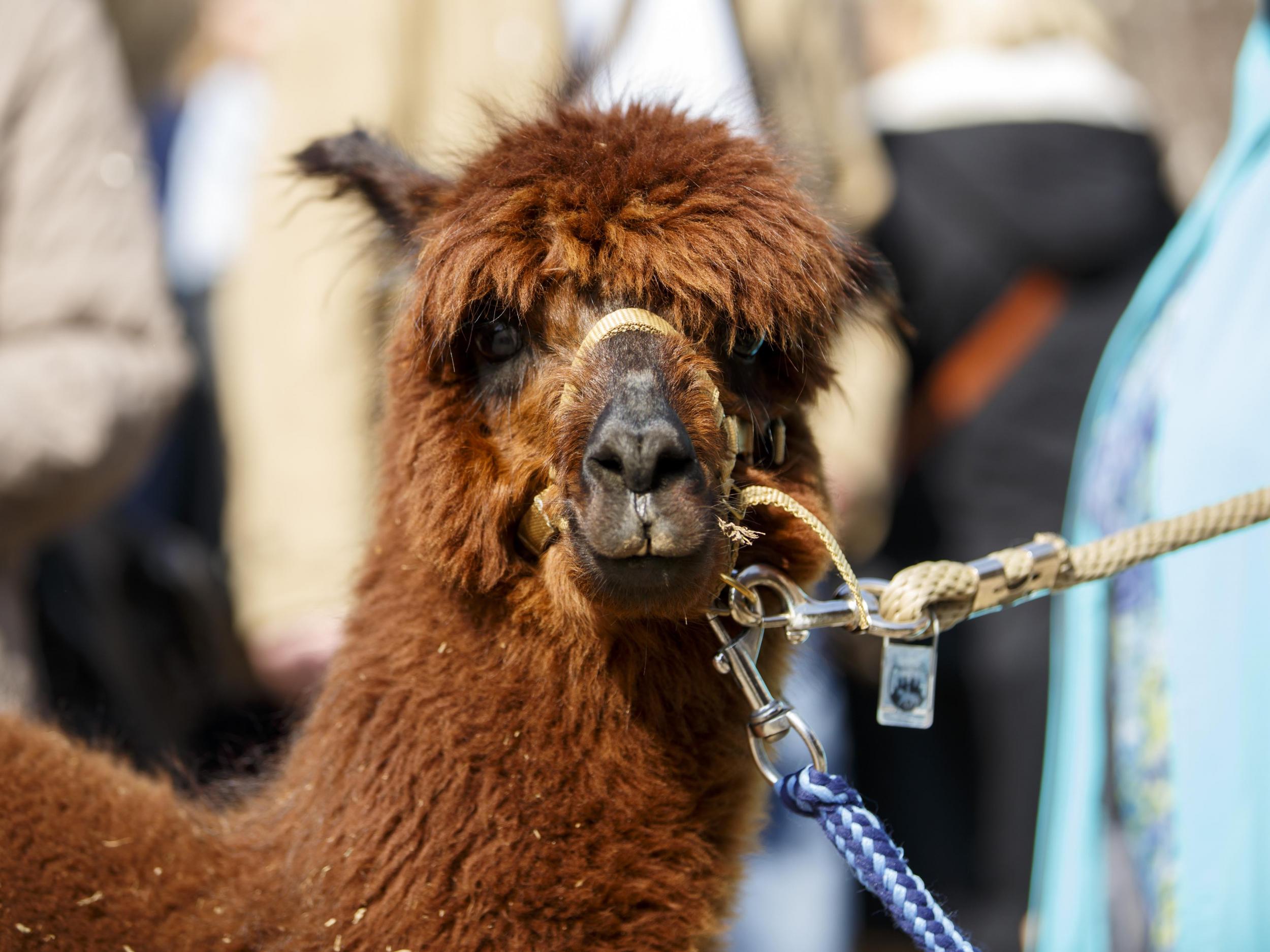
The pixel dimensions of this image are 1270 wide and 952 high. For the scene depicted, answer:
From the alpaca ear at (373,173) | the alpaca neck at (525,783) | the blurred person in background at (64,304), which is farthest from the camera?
the blurred person in background at (64,304)

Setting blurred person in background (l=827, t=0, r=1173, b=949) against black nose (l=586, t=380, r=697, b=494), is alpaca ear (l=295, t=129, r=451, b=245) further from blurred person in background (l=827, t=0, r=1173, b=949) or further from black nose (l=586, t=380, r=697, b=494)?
blurred person in background (l=827, t=0, r=1173, b=949)

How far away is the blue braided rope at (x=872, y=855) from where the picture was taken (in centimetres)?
123

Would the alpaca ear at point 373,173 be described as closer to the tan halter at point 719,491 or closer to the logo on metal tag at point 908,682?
the tan halter at point 719,491

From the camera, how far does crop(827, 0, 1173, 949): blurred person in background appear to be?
339 cm

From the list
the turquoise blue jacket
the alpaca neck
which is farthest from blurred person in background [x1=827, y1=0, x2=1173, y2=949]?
the alpaca neck

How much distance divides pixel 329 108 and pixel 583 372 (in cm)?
177

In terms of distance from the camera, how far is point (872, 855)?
1248 millimetres

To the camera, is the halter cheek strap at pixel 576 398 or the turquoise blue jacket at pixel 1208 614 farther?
the turquoise blue jacket at pixel 1208 614

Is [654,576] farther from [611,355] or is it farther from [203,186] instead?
[203,186]

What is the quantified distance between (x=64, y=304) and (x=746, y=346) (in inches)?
58.8

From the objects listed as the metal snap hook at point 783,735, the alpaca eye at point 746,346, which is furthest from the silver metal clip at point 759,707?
the alpaca eye at point 746,346

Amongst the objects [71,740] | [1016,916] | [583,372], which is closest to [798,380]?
[583,372]

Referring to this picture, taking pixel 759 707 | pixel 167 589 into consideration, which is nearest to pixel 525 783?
pixel 759 707

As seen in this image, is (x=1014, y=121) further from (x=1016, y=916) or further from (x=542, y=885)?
(x=542, y=885)
